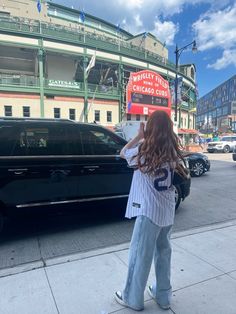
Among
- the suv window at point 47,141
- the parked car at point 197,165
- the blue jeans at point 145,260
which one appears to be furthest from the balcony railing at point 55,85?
the blue jeans at point 145,260

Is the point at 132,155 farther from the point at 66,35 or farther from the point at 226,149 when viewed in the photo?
the point at 66,35

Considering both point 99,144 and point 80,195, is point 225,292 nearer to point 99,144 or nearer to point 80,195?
point 80,195

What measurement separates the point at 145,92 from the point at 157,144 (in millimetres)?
29179

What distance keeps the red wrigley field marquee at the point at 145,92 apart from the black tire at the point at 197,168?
19.8 metres

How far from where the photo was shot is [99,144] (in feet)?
15.1

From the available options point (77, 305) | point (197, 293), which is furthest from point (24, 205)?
point (197, 293)

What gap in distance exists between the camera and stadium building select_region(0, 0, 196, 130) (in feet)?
A: 82.7

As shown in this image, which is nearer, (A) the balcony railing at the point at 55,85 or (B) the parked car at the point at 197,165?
(B) the parked car at the point at 197,165

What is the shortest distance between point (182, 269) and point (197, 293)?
487 millimetres

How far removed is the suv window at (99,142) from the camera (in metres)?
4.49

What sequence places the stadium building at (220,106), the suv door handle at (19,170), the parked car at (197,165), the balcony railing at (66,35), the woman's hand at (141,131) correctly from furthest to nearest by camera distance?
the stadium building at (220,106) → the balcony railing at (66,35) → the parked car at (197,165) → the suv door handle at (19,170) → the woman's hand at (141,131)

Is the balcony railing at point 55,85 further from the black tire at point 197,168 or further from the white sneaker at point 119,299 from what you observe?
the white sneaker at point 119,299

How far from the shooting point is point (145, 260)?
220cm

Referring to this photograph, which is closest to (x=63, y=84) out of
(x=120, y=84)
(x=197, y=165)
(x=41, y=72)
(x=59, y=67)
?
(x=41, y=72)
